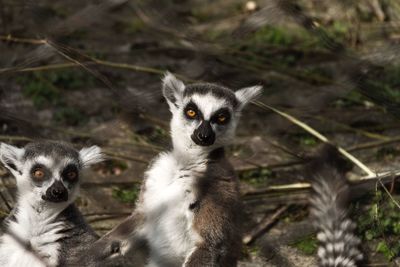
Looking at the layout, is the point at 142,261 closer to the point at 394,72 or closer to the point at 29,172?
the point at 29,172

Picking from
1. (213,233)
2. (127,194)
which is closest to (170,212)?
(213,233)

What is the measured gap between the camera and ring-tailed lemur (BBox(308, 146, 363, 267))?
4562mm

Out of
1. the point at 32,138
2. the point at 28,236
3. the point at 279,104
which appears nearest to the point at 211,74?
the point at 279,104


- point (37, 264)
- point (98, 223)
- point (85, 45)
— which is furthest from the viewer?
point (85, 45)

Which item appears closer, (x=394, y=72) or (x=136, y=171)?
(x=136, y=171)

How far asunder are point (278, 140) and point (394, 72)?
1.73 metres

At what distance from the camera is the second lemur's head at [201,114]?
448 cm

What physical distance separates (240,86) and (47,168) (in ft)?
8.11

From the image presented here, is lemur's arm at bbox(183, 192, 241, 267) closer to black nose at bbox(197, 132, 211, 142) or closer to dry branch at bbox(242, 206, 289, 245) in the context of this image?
black nose at bbox(197, 132, 211, 142)

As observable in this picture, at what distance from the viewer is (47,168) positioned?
4.18 metres

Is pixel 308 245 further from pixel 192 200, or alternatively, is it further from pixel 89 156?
pixel 89 156

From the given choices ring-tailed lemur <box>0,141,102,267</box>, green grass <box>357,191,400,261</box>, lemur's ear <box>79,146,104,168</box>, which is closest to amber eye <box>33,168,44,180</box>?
ring-tailed lemur <box>0,141,102,267</box>

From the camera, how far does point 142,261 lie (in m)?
4.52

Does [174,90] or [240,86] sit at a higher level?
[174,90]
